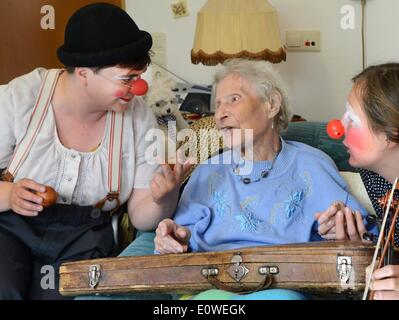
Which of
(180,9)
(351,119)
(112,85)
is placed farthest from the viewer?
(180,9)

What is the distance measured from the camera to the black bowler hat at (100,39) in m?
1.51

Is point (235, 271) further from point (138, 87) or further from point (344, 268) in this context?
point (138, 87)

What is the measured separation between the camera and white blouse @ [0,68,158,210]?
1.58m

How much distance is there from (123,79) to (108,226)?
395mm

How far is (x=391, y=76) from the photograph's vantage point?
130cm

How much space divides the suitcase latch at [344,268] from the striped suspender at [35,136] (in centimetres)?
65

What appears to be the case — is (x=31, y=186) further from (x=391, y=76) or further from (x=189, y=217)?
(x=391, y=76)

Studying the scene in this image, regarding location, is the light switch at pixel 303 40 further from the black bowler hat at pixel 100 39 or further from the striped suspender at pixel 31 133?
the striped suspender at pixel 31 133

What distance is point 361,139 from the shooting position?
1.30m

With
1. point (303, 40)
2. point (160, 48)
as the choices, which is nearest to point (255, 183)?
point (303, 40)

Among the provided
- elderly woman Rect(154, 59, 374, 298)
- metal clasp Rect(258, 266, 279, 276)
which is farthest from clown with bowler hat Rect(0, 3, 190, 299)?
metal clasp Rect(258, 266, 279, 276)

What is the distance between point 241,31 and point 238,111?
750 millimetres
